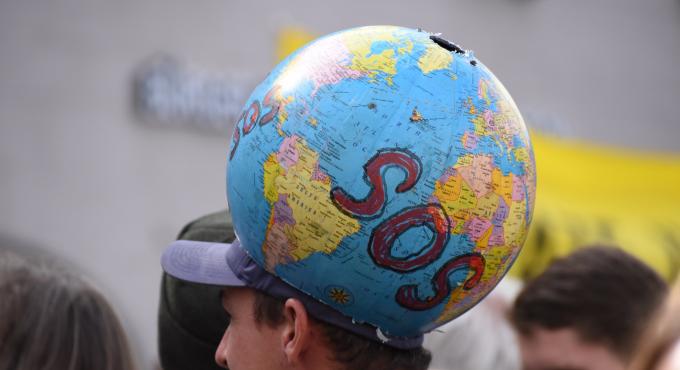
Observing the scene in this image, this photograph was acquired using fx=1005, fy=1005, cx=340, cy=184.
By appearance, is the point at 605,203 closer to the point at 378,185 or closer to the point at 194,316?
the point at 194,316

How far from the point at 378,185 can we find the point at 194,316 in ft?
2.71

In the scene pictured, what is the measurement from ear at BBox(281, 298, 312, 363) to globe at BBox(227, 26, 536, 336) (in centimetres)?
4

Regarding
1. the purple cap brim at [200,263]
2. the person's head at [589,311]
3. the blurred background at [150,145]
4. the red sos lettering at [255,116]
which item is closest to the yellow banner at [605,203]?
the blurred background at [150,145]

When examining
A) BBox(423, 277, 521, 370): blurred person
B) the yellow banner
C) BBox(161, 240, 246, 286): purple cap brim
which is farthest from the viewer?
the yellow banner

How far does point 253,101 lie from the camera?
5.79 ft

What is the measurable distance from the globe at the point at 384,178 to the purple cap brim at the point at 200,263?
0.11 metres

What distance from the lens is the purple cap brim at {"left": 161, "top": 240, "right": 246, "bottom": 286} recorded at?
1826 millimetres

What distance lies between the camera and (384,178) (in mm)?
1600

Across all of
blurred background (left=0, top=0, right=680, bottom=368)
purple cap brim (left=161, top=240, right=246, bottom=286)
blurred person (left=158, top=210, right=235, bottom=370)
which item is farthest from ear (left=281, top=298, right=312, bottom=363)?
blurred background (left=0, top=0, right=680, bottom=368)

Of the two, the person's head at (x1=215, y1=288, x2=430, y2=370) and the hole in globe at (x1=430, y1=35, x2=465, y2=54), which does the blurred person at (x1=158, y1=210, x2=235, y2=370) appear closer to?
the person's head at (x1=215, y1=288, x2=430, y2=370)

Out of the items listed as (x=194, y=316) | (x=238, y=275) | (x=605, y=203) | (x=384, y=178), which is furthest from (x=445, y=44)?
(x=605, y=203)

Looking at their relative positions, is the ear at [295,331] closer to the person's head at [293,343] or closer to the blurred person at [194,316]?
the person's head at [293,343]

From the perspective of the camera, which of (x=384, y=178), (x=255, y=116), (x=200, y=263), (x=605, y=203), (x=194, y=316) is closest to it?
(x=384, y=178)

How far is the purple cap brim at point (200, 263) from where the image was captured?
1.83 metres
